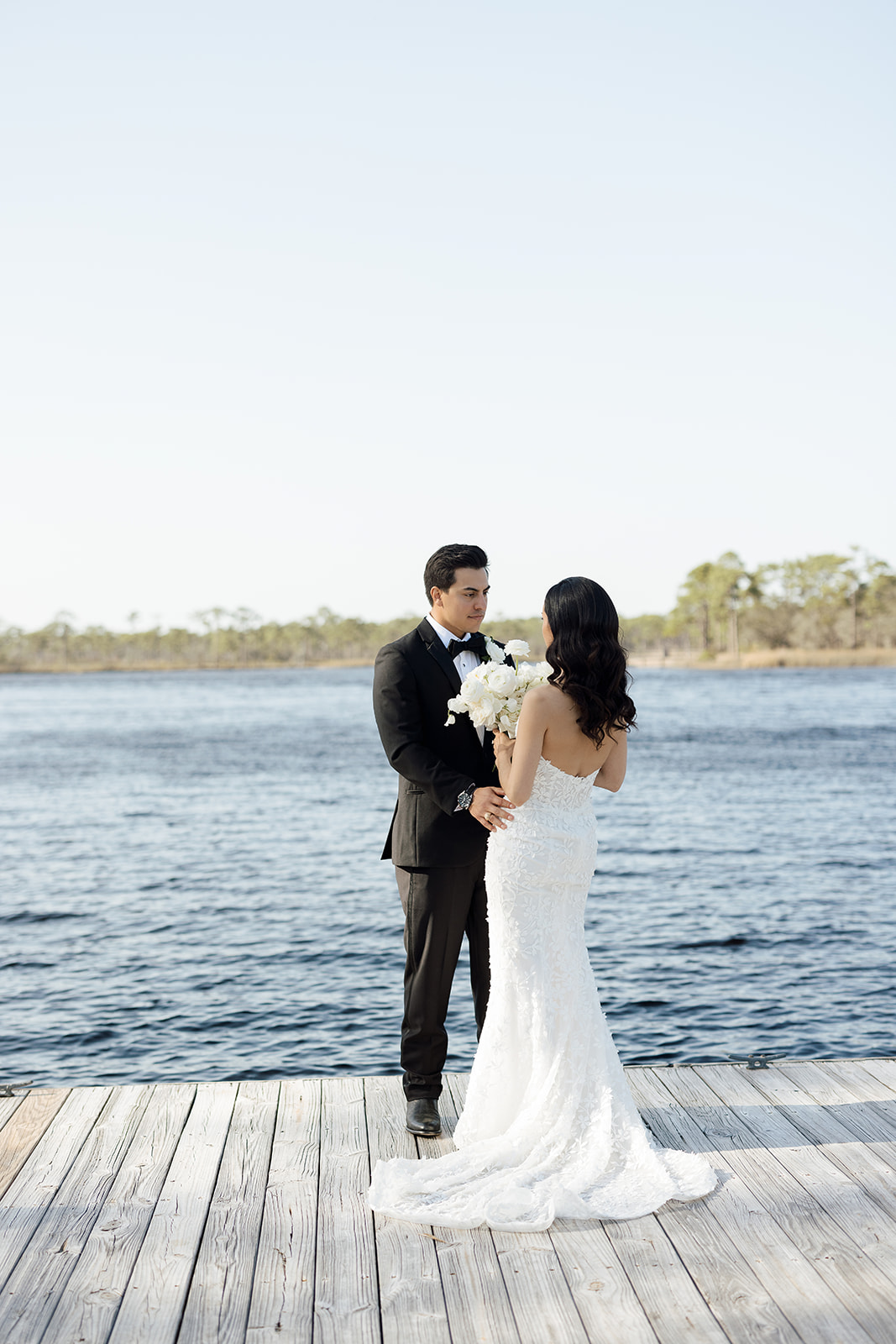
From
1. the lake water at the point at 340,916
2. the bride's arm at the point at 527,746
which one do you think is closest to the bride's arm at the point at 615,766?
the bride's arm at the point at 527,746

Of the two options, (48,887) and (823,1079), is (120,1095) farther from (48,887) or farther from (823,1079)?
(48,887)

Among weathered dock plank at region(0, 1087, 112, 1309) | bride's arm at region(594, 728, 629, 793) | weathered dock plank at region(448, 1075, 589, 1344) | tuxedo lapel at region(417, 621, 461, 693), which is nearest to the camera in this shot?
weathered dock plank at region(448, 1075, 589, 1344)

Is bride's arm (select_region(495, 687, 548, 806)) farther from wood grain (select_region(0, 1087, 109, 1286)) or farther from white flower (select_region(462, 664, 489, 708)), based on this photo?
wood grain (select_region(0, 1087, 109, 1286))

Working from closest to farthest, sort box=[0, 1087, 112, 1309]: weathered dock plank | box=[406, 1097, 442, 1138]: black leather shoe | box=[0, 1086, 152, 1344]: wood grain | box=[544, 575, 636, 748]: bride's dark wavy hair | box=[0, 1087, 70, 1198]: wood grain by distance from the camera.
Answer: box=[0, 1086, 152, 1344]: wood grain, box=[0, 1087, 112, 1309]: weathered dock plank, box=[544, 575, 636, 748]: bride's dark wavy hair, box=[0, 1087, 70, 1198]: wood grain, box=[406, 1097, 442, 1138]: black leather shoe

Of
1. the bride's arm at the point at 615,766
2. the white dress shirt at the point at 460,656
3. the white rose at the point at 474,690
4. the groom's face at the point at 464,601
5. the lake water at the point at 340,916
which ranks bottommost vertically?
the lake water at the point at 340,916

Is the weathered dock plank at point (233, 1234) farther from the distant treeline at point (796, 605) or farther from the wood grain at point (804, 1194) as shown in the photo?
the distant treeline at point (796, 605)

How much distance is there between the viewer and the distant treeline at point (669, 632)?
104 meters

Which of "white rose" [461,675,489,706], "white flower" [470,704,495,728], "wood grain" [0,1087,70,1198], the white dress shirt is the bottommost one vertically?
"wood grain" [0,1087,70,1198]

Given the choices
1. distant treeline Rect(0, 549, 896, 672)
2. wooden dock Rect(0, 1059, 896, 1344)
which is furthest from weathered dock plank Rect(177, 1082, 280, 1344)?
distant treeline Rect(0, 549, 896, 672)

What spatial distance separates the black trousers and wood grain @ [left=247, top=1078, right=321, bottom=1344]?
42 centimetres

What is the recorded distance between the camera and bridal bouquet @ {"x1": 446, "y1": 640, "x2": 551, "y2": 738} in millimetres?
3561

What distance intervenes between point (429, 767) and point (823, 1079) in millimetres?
1999

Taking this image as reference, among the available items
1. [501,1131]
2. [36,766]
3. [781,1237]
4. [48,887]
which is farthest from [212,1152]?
[36,766]

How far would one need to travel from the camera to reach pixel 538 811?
11.9 feet
